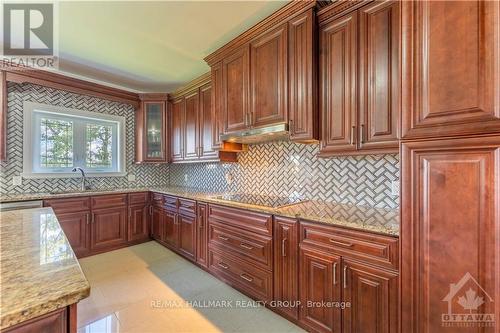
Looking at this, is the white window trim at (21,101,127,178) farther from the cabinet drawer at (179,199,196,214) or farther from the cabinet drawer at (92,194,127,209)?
the cabinet drawer at (179,199,196,214)

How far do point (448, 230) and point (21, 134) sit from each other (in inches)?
180

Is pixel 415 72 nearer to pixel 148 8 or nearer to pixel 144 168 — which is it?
pixel 148 8

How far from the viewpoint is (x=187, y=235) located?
3.06 meters

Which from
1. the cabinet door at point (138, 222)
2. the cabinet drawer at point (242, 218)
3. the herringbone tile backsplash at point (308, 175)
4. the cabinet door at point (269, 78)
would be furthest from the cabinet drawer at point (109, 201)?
the cabinet door at point (269, 78)

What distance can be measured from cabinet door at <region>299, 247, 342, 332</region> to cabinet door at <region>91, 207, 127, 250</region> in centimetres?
302

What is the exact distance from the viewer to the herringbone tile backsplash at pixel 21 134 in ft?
9.98

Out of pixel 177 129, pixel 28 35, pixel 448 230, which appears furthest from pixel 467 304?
pixel 28 35

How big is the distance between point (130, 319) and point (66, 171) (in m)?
2.67

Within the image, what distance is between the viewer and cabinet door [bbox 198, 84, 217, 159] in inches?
127

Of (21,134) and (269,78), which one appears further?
(21,134)

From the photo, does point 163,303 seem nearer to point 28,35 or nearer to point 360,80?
point 360,80

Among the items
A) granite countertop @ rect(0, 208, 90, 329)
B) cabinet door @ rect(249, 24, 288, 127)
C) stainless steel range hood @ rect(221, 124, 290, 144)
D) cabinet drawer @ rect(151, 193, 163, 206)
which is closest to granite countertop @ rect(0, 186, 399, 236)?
stainless steel range hood @ rect(221, 124, 290, 144)

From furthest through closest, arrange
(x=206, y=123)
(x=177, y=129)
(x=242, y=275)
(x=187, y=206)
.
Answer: (x=177, y=129) → (x=206, y=123) → (x=187, y=206) → (x=242, y=275)

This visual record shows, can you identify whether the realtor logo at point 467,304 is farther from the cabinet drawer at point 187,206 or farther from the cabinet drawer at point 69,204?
the cabinet drawer at point 69,204
